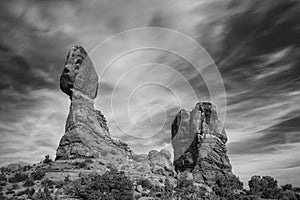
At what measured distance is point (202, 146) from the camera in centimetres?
7844

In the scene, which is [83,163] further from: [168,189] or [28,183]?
[168,189]

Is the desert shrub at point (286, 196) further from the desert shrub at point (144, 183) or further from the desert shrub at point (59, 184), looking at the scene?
the desert shrub at point (59, 184)

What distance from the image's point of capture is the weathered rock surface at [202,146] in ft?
242

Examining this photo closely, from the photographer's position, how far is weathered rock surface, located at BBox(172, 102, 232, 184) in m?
73.8

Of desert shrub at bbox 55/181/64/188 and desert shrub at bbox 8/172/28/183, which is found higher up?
desert shrub at bbox 8/172/28/183

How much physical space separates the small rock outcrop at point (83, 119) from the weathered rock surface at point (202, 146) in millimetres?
21660

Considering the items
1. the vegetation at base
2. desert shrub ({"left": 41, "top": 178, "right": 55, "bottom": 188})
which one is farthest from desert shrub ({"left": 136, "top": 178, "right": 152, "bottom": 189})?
desert shrub ({"left": 41, "top": 178, "right": 55, "bottom": 188})

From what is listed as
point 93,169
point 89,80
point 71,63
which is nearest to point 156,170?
point 93,169

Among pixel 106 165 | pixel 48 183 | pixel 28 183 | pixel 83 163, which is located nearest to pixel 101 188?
pixel 48 183

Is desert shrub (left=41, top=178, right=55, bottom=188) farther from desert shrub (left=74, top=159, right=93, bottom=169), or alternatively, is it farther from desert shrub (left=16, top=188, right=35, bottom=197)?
desert shrub (left=74, top=159, right=93, bottom=169)

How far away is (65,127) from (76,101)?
583cm

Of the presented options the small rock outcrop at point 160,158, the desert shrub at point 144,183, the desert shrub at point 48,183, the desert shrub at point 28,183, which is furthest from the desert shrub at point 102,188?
the small rock outcrop at point 160,158

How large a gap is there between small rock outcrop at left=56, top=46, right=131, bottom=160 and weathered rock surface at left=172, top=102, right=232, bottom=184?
2166cm

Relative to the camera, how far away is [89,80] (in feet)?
221
